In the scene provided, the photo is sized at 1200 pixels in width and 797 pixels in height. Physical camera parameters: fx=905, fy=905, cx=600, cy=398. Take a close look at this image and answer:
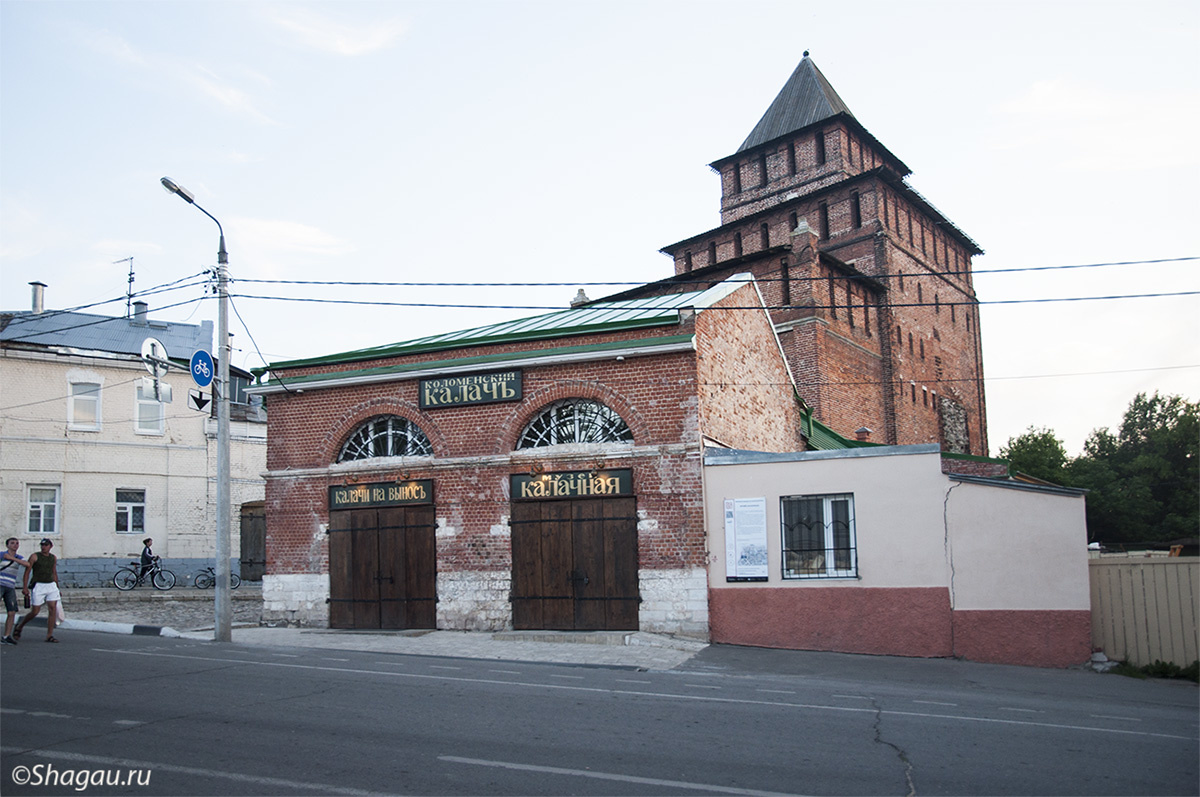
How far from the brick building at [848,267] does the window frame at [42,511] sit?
69.7 feet

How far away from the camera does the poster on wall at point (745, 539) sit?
15047mm

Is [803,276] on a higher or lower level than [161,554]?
higher

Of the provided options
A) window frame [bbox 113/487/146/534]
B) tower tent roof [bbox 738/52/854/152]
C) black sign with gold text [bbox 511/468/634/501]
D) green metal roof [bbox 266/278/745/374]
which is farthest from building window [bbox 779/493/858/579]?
tower tent roof [bbox 738/52/854/152]

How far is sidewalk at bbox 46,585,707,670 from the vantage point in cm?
1380

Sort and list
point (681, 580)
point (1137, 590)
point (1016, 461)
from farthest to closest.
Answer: point (1016, 461)
point (681, 580)
point (1137, 590)

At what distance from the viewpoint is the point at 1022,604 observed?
44.7ft

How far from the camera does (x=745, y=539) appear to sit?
49.8 feet

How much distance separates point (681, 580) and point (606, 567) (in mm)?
1355

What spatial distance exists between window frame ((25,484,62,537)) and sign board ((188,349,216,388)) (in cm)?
1679

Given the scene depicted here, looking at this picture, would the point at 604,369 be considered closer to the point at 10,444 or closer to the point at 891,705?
the point at 891,705

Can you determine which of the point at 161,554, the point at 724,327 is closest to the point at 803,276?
the point at 724,327

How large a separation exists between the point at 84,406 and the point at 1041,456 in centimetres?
5538

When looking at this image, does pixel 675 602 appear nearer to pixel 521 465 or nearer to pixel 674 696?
pixel 521 465

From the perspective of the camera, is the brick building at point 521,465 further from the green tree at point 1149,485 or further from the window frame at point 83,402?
the green tree at point 1149,485
